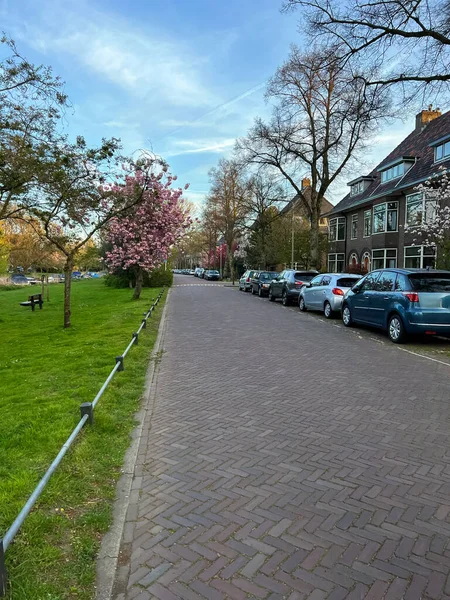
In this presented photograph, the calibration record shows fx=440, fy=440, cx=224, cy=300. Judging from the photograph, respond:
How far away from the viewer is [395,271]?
1055 centimetres

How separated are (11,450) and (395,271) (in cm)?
910

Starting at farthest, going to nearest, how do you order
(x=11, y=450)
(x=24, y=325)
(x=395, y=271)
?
(x=24, y=325) → (x=395, y=271) → (x=11, y=450)

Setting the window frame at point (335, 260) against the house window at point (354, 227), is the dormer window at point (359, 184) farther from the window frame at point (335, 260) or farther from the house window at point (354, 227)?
the window frame at point (335, 260)

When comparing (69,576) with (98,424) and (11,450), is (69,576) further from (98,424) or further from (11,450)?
(98,424)

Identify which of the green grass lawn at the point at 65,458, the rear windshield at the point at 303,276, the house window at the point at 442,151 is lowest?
the green grass lawn at the point at 65,458

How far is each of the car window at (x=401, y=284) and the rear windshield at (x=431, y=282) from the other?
4.8 inches

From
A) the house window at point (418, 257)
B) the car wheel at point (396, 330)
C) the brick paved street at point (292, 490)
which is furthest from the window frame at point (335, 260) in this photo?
the brick paved street at point (292, 490)

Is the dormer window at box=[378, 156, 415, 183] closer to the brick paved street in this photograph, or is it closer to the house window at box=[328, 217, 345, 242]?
the house window at box=[328, 217, 345, 242]

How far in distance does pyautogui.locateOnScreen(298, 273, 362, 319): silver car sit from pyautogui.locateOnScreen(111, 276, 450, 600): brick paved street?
787 cm

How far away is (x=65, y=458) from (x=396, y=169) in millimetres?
31342

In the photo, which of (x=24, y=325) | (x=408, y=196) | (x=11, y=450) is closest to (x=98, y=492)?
(x=11, y=450)

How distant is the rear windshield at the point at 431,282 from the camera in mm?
9641

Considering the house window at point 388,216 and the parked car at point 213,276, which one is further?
the parked car at point 213,276

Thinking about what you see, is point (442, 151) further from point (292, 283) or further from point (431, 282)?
point (431, 282)
